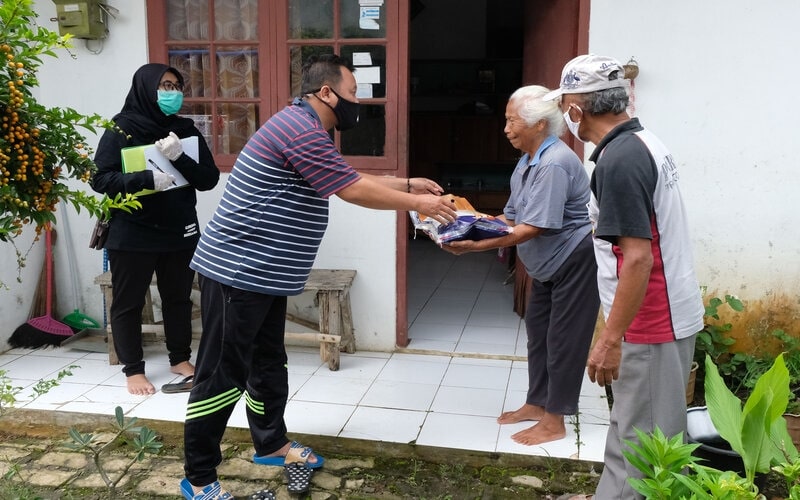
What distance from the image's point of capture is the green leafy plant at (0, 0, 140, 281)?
176 cm

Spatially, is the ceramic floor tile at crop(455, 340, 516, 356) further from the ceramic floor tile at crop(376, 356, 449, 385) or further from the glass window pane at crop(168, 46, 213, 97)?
the glass window pane at crop(168, 46, 213, 97)

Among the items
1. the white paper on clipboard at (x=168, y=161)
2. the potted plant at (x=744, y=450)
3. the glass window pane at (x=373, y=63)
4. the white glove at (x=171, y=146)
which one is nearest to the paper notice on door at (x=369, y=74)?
the glass window pane at (x=373, y=63)

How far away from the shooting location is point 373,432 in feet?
11.3

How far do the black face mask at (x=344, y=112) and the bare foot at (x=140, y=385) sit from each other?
1949 mm

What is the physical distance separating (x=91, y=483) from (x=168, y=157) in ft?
5.30

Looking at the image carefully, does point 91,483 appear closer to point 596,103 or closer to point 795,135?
point 596,103

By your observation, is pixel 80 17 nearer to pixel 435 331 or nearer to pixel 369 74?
pixel 369 74

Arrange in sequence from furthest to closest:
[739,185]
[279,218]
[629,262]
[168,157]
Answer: [739,185] < [168,157] < [279,218] < [629,262]

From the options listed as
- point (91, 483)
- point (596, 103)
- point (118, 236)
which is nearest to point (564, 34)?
point (596, 103)

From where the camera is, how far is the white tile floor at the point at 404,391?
3428mm

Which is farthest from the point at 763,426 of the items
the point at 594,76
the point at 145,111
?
the point at 145,111

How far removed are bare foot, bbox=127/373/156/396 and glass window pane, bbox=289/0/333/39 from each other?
2.24m

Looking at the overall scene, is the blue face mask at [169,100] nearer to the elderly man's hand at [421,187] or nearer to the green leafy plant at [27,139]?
the elderly man's hand at [421,187]

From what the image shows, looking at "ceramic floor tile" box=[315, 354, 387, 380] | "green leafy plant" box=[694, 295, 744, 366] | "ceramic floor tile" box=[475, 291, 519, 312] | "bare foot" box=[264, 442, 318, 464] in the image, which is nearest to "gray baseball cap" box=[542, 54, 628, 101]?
"bare foot" box=[264, 442, 318, 464]
